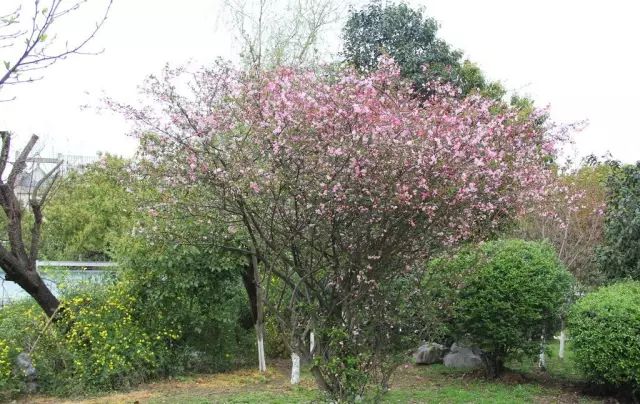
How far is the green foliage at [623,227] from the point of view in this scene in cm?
766

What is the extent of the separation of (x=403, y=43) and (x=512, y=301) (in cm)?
777

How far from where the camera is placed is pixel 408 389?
23.8ft

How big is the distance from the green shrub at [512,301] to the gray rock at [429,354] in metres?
1.72

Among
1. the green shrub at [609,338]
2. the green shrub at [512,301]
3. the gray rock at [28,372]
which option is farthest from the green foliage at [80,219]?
the green shrub at [609,338]

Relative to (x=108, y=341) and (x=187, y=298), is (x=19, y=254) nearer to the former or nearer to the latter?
(x=108, y=341)

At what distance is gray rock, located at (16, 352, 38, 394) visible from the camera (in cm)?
703

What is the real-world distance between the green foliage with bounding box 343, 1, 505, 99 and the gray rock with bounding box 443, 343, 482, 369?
616 centimetres

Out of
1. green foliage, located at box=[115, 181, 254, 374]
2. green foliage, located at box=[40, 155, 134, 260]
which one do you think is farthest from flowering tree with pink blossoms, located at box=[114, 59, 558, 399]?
green foliage, located at box=[40, 155, 134, 260]

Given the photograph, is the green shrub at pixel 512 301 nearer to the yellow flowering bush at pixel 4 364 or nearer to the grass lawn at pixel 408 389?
the grass lawn at pixel 408 389

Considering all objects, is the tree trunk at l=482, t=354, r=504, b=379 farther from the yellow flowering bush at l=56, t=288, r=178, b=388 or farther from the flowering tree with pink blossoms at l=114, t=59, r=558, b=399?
the yellow flowering bush at l=56, t=288, r=178, b=388

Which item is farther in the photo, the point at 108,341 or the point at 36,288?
the point at 36,288

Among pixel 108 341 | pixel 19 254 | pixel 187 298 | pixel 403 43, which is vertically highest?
pixel 403 43

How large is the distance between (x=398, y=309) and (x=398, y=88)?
1.96 meters

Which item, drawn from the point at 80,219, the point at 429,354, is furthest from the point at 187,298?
the point at 80,219
